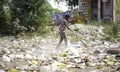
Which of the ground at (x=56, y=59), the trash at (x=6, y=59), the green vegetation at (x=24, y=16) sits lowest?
the ground at (x=56, y=59)

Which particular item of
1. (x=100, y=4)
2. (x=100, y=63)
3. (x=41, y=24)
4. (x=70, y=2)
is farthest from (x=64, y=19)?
(x=70, y=2)

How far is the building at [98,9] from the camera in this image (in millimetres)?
27375

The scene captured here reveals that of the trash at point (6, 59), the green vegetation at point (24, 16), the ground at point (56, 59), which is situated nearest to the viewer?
the ground at point (56, 59)

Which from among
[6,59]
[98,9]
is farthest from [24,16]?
[98,9]

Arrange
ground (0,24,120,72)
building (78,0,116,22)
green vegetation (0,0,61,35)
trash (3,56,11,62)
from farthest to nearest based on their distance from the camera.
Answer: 1. building (78,0,116,22)
2. green vegetation (0,0,61,35)
3. trash (3,56,11,62)
4. ground (0,24,120,72)

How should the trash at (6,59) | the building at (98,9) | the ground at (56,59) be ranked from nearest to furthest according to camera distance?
the ground at (56,59) < the trash at (6,59) < the building at (98,9)

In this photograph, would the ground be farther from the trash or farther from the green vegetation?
the green vegetation

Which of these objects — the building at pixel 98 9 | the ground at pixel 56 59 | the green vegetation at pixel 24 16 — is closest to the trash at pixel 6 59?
the ground at pixel 56 59

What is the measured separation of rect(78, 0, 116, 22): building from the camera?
2738 centimetres

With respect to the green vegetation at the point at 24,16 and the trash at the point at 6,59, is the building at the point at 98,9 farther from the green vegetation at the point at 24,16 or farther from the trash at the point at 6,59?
the trash at the point at 6,59

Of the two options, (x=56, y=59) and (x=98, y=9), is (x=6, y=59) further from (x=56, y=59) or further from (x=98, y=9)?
(x=98, y=9)

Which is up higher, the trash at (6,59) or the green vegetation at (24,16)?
the green vegetation at (24,16)

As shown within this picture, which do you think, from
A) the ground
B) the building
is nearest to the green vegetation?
the ground

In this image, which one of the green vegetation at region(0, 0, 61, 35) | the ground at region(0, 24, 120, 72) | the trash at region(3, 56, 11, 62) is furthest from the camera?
the green vegetation at region(0, 0, 61, 35)
